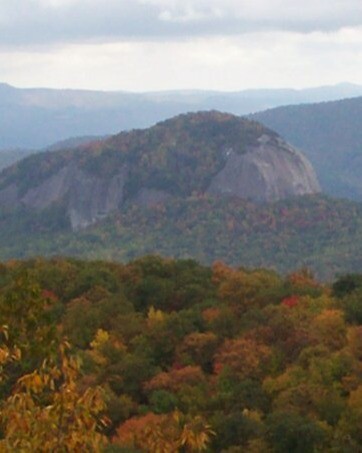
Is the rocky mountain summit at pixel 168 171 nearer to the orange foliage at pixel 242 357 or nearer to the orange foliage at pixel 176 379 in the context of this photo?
the orange foliage at pixel 242 357

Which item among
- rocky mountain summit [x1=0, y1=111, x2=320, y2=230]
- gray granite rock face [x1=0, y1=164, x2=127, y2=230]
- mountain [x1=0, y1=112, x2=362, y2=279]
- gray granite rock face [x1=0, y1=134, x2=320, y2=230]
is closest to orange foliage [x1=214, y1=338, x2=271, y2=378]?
mountain [x1=0, y1=112, x2=362, y2=279]

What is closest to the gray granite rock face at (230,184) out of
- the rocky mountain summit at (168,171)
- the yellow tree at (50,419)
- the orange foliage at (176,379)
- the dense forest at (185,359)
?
the rocky mountain summit at (168,171)

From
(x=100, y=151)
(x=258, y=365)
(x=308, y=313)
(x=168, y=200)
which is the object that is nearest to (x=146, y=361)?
(x=258, y=365)

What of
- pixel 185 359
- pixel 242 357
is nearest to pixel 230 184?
pixel 185 359

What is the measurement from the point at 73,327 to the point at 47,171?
356 ft

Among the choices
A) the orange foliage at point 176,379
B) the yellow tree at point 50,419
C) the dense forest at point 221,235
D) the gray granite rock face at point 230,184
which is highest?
the yellow tree at point 50,419

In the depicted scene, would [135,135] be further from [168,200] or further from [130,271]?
[130,271]

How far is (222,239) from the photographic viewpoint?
108m

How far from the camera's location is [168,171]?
130m

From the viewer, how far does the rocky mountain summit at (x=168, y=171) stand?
125688 mm

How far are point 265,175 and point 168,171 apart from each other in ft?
47.0

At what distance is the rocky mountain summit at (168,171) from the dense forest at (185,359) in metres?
85.8

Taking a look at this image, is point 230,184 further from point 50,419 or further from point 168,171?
point 50,419

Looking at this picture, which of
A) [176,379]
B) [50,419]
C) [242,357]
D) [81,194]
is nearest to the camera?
[50,419]
